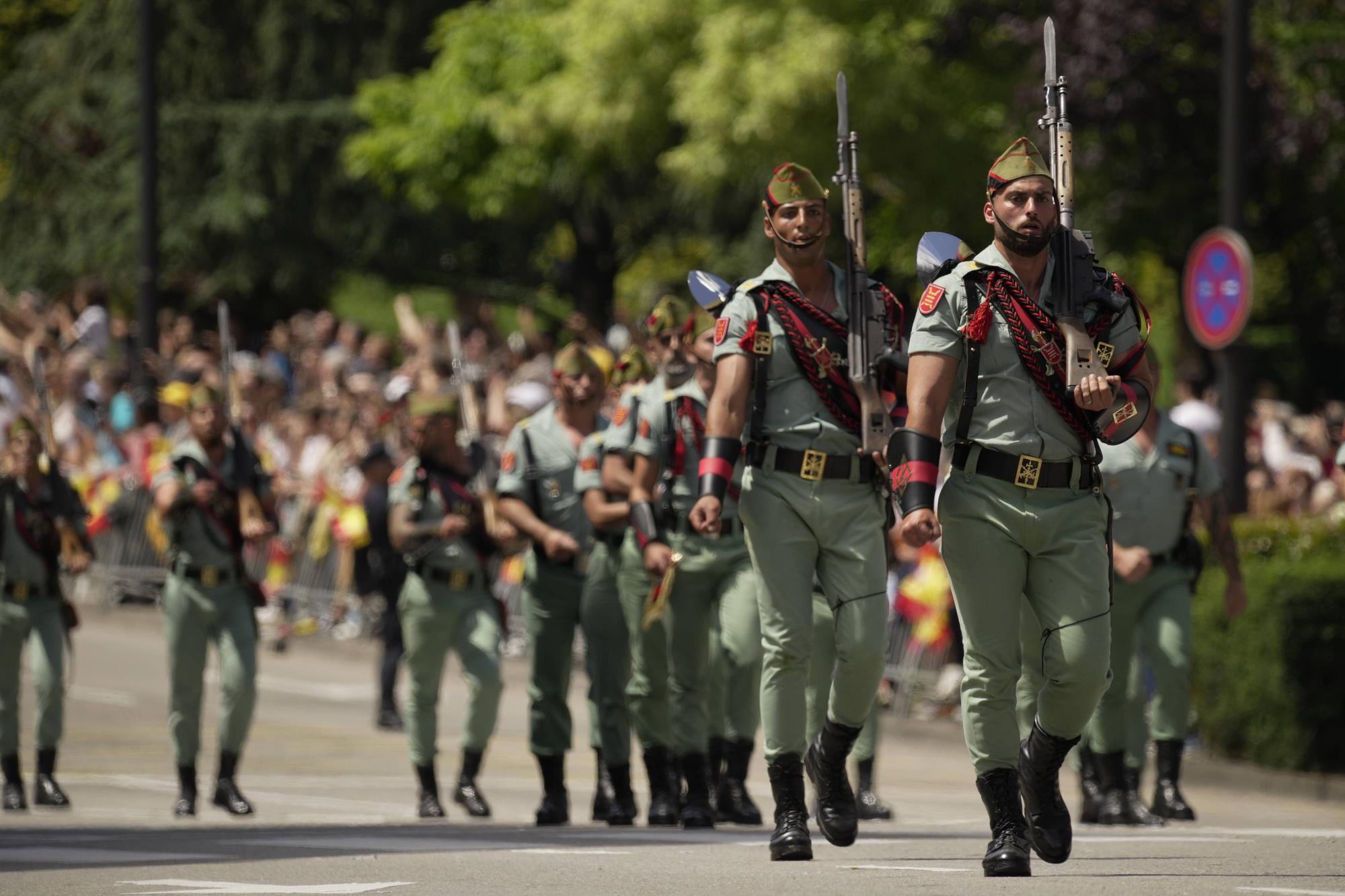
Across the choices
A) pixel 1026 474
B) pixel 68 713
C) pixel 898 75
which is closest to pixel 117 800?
pixel 68 713

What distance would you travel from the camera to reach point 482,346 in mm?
25625

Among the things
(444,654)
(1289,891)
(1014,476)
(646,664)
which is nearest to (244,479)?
(444,654)

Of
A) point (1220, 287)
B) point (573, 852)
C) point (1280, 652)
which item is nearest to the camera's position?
point (573, 852)

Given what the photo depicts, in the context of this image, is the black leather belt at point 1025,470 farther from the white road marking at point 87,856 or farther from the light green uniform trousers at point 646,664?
the light green uniform trousers at point 646,664

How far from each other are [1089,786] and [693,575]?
7.63 feet

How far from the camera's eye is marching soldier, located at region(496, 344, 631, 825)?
37.4 ft

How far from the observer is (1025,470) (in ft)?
24.6

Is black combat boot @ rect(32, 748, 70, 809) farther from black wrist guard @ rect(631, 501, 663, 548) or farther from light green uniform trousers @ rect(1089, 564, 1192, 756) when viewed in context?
light green uniform trousers @ rect(1089, 564, 1192, 756)

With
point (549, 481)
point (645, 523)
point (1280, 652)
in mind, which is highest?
point (549, 481)

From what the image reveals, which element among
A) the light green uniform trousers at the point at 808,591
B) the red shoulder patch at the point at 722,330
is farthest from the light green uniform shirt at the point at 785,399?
the light green uniform trousers at the point at 808,591

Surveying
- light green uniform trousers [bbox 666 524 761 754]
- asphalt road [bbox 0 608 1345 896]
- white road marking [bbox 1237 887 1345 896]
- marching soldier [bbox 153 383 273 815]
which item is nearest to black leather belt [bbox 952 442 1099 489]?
asphalt road [bbox 0 608 1345 896]

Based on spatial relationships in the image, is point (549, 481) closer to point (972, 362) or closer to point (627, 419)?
point (627, 419)

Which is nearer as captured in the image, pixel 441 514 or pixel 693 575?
pixel 693 575

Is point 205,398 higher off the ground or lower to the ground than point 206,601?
higher
